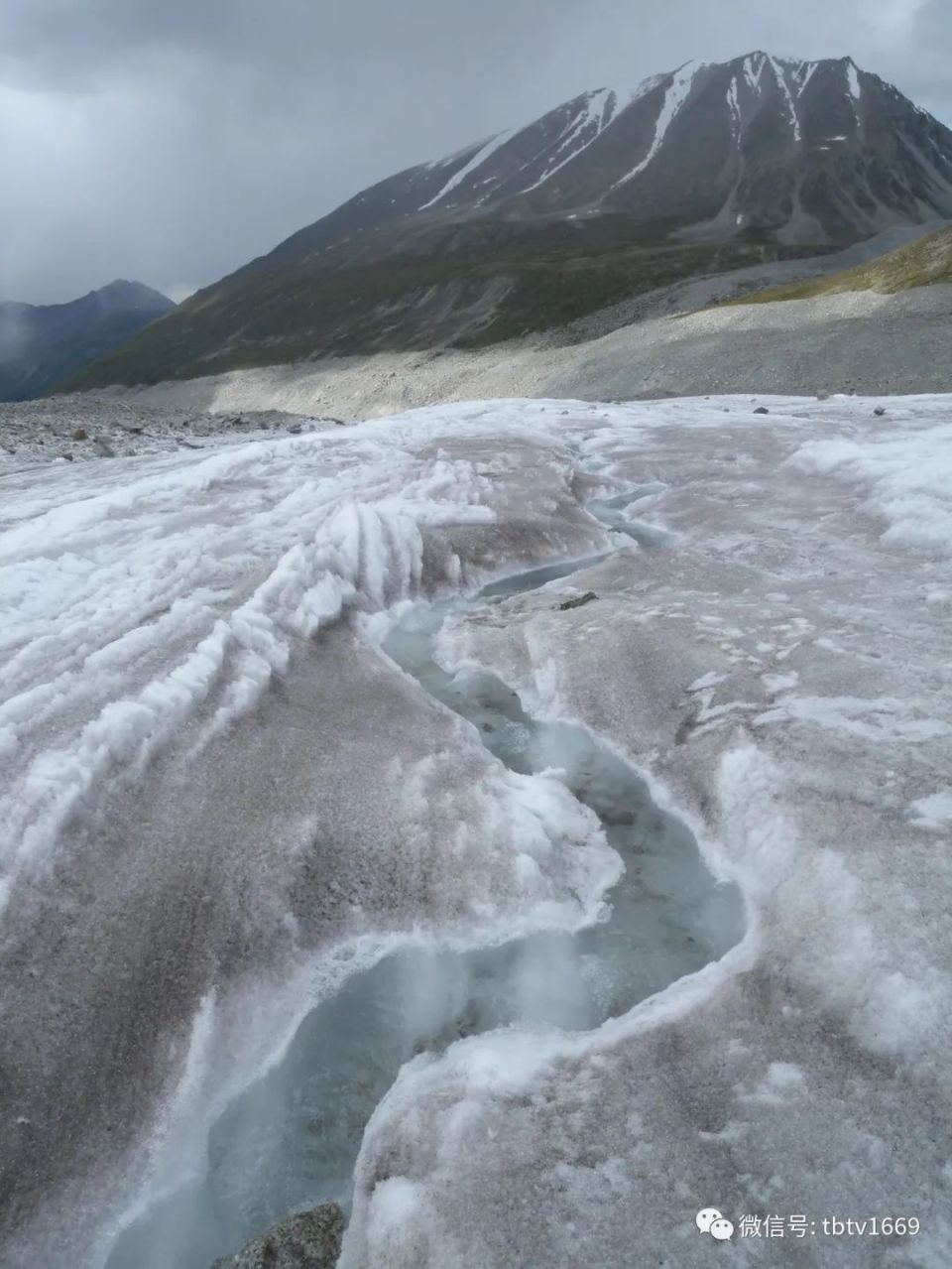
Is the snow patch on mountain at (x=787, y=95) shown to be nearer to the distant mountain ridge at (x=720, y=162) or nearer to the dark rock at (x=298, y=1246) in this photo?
the distant mountain ridge at (x=720, y=162)

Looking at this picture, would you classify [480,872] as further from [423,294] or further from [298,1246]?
[423,294]

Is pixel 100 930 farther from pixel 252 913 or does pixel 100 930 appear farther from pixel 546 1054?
pixel 546 1054

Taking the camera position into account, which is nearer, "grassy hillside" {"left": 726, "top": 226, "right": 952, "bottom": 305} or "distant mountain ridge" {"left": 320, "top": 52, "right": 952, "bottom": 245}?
"grassy hillside" {"left": 726, "top": 226, "right": 952, "bottom": 305}

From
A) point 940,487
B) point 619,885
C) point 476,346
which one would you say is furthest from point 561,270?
point 619,885

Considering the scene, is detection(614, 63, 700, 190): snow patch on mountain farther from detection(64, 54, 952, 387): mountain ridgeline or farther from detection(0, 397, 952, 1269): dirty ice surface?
detection(0, 397, 952, 1269): dirty ice surface

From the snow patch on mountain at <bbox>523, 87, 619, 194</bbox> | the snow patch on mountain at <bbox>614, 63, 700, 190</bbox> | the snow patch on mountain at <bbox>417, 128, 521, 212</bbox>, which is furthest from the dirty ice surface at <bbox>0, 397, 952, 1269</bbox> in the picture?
the snow patch on mountain at <bbox>417, 128, 521, 212</bbox>

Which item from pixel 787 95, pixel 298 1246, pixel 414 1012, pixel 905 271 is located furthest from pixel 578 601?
pixel 787 95

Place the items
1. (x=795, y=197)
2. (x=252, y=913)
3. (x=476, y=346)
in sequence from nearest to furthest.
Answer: (x=252, y=913) < (x=476, y=346) < (x=795, y=197)
